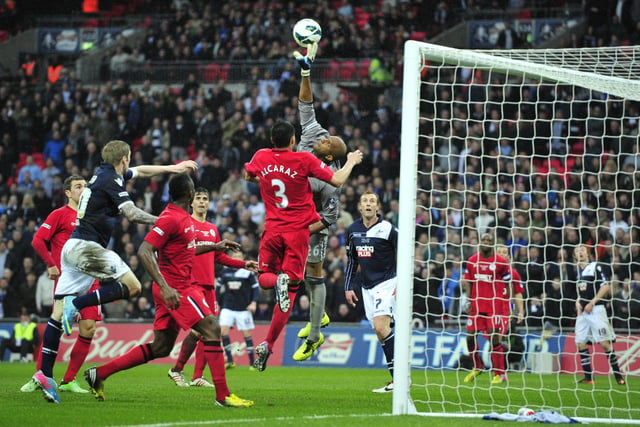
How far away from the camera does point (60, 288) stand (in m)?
9.56

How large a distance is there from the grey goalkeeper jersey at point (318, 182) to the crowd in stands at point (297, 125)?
645 cm

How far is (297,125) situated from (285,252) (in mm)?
13399

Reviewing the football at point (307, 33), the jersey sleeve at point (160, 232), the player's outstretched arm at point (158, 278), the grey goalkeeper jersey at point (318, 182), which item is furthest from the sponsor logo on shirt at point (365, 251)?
the player's outstretched arm at point (158, 278)

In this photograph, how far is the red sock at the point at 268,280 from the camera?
9.47 m

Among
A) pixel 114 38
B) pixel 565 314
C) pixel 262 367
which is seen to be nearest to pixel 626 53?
pixel 262 367

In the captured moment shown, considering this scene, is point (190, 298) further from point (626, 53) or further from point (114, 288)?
point (626, 53)

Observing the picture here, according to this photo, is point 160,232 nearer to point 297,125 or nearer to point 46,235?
point 46,235

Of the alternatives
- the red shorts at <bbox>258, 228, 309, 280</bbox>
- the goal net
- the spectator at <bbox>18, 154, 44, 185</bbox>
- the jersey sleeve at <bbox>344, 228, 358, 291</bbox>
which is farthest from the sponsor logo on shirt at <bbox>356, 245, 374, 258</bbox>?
the spectator at <bbox>18, 154, 44, 185</bbox>

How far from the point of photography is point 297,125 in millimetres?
22734

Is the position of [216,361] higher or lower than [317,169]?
lower

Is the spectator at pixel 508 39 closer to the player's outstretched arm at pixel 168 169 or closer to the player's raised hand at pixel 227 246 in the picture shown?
the player's outstretched arm at pixel 168 169

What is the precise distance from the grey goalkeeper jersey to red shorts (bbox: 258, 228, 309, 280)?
2.32 ft

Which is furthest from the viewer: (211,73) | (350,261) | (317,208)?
(211,73)

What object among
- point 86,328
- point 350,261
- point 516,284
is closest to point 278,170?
point 86,328
